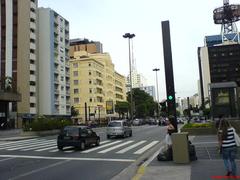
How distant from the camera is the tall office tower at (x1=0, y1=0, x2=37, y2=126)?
82.1m

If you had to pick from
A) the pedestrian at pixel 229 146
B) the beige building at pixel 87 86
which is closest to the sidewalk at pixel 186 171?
the pedestrian at pixel 229 146

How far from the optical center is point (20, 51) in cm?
8506

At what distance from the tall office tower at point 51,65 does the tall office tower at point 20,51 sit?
4896 mm

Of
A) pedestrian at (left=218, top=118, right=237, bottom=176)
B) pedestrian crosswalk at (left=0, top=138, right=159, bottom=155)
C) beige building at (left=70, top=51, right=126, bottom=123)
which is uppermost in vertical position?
beige building at (left=70, top=51, right=126, bottom=123)

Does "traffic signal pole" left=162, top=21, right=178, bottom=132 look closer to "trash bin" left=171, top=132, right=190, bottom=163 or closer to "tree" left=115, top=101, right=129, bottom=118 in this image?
"trash bin" left=171, top=132, right=190, bottom=163

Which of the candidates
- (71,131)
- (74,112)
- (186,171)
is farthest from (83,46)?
(186,171)

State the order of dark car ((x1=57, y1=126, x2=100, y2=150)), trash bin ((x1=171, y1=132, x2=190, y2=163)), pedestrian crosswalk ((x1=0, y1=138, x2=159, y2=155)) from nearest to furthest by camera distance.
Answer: trash bin ((x1=171, y1=132, x2=190, y2=163))
pedestrian crosswalk ((x1=0, y1=138, x2=159, y2=155))
dark car ((x1=57, y1=126, x2=100, y2=150))

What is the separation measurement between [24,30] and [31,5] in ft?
25.1

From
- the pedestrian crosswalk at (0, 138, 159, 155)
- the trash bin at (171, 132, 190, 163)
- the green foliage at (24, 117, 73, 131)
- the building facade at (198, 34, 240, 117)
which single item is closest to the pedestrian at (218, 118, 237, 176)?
the trash bin at (171, 132, 190, 163)

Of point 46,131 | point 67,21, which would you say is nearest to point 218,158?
point 46,131

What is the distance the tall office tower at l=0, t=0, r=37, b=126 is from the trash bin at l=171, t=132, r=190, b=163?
69311 millimetres

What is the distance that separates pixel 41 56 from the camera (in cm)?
9562

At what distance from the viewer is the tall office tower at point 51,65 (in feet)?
310

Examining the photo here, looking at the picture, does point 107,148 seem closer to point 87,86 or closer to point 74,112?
point 74,112
